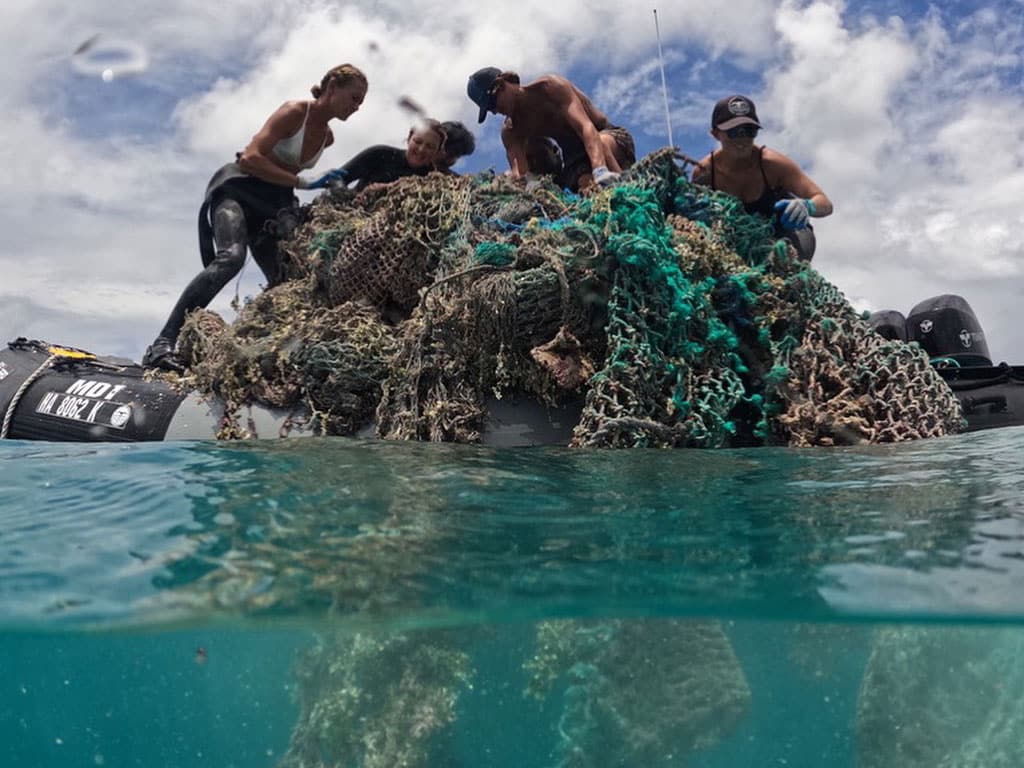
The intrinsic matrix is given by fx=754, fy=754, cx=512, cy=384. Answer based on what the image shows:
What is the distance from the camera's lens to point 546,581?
287 cm

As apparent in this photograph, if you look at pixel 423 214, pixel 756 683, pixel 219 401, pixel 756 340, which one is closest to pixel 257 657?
pixel 219 401

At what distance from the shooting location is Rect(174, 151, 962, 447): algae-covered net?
4383mm

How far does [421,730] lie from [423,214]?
3.48 metres

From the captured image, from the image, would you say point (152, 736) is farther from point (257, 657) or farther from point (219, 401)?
point (219, 401)

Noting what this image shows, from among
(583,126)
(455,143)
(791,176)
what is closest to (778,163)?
(791,176)

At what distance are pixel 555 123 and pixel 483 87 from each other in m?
0.76

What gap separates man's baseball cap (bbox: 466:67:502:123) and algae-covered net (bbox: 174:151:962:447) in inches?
76.9

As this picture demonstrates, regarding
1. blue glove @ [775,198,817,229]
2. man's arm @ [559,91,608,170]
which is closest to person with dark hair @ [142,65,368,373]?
man's arm @ [559,91,608,170]

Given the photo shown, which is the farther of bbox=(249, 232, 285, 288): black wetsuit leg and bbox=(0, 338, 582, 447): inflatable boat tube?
bbox=(249, 232, 285, 288): black wetsuit leg

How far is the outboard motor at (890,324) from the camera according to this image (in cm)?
709

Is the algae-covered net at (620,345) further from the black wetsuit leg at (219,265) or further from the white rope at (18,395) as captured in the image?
the white rope at (18,395)

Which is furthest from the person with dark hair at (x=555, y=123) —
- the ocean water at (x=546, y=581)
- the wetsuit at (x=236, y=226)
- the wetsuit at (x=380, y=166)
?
the ocean water at (x=546, y=581)

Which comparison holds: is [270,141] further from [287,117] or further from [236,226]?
[236,226]

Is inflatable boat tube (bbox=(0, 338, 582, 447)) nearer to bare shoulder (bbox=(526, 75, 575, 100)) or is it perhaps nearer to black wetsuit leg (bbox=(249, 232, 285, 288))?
black wetsuit leg (bbox=(249, 232, 285, 288))
